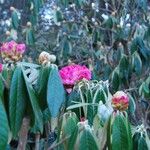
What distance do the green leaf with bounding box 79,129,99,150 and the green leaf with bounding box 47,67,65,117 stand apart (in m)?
0.10

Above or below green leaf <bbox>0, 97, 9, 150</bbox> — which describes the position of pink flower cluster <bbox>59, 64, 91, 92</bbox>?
above

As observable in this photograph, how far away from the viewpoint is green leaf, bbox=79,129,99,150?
3.05 ft

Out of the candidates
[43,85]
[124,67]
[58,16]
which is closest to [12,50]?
[43,85]

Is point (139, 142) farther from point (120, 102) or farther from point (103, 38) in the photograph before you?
point (103, 38)

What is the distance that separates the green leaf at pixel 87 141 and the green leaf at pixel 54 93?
104 mm

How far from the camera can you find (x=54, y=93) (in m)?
1.03

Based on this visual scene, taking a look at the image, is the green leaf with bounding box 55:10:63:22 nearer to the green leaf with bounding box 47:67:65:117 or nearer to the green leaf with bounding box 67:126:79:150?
the green leaf with bounding box 47:67:65:117

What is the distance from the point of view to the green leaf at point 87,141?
93cm

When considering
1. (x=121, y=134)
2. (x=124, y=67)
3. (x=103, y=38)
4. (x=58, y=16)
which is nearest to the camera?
(x=121, y=134)

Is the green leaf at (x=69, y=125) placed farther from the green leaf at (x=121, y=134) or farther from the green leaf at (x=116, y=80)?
the green leaf at (x=116, y=80)

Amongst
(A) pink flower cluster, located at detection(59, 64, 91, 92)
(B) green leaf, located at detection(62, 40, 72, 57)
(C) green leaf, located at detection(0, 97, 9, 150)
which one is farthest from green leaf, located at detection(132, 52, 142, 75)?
(C) green leaf, located at detection(0, 97, 9, 150)

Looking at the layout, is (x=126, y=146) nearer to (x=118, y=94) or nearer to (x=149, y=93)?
(x=118, y=94)

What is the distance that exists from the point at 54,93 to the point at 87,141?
15 centimetres

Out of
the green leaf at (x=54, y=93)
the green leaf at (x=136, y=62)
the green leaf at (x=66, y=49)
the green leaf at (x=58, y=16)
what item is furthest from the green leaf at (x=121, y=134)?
the green leaf at (x=58, y=16)
